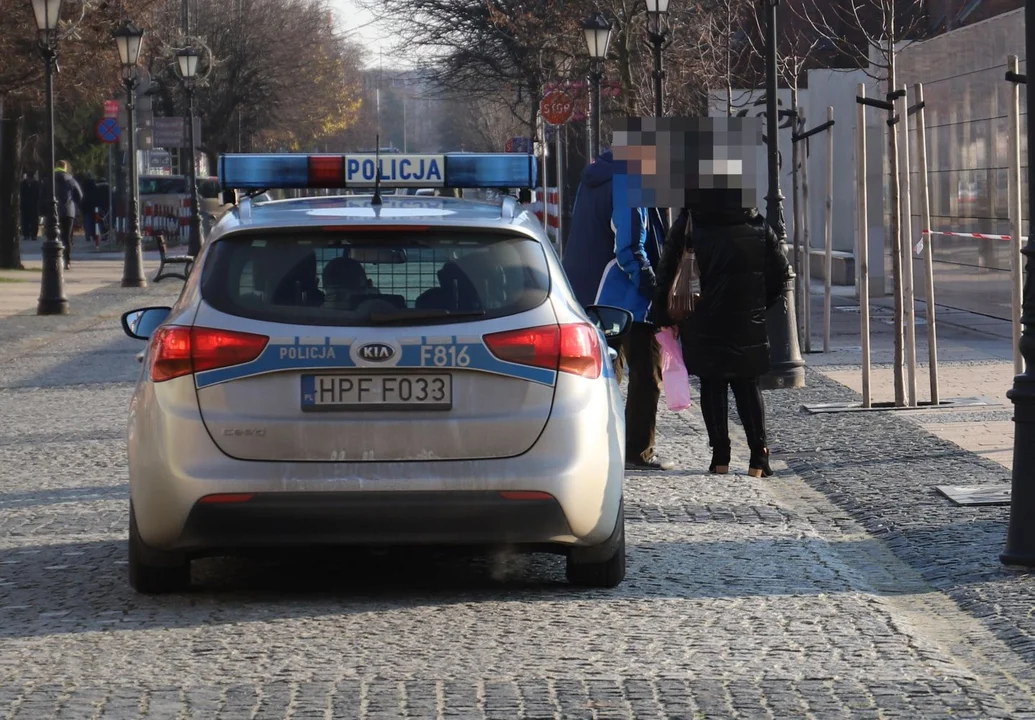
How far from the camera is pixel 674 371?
9.94 m

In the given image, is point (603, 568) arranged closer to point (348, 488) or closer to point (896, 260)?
point (348, 488)

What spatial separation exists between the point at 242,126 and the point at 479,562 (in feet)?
214

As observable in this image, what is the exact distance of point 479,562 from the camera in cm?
738

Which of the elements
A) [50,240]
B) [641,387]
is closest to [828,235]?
[641,387]

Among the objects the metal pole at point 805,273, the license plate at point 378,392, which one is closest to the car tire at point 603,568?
the license plate at point 378,392

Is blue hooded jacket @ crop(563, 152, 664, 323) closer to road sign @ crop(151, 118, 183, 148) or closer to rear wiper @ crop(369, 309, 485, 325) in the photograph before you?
rear wiper @ crop(369, 309, 485, 325)

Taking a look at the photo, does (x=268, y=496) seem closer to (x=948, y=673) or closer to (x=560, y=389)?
(x=560, y=389)

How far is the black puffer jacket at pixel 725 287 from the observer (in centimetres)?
924

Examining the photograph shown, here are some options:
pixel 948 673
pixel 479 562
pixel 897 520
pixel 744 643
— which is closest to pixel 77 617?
pixel 479 562

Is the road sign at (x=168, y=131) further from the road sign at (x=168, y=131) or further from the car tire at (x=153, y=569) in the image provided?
the car tire at (x=153, y=569)

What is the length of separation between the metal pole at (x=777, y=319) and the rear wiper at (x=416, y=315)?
775 centimetres

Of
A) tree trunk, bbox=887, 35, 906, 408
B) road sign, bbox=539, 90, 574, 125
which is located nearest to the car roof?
tree trunk, bbox=887, 35, 906, 408

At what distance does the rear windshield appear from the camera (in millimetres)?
6273

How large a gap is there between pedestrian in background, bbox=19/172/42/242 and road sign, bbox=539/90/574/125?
15.4 m
